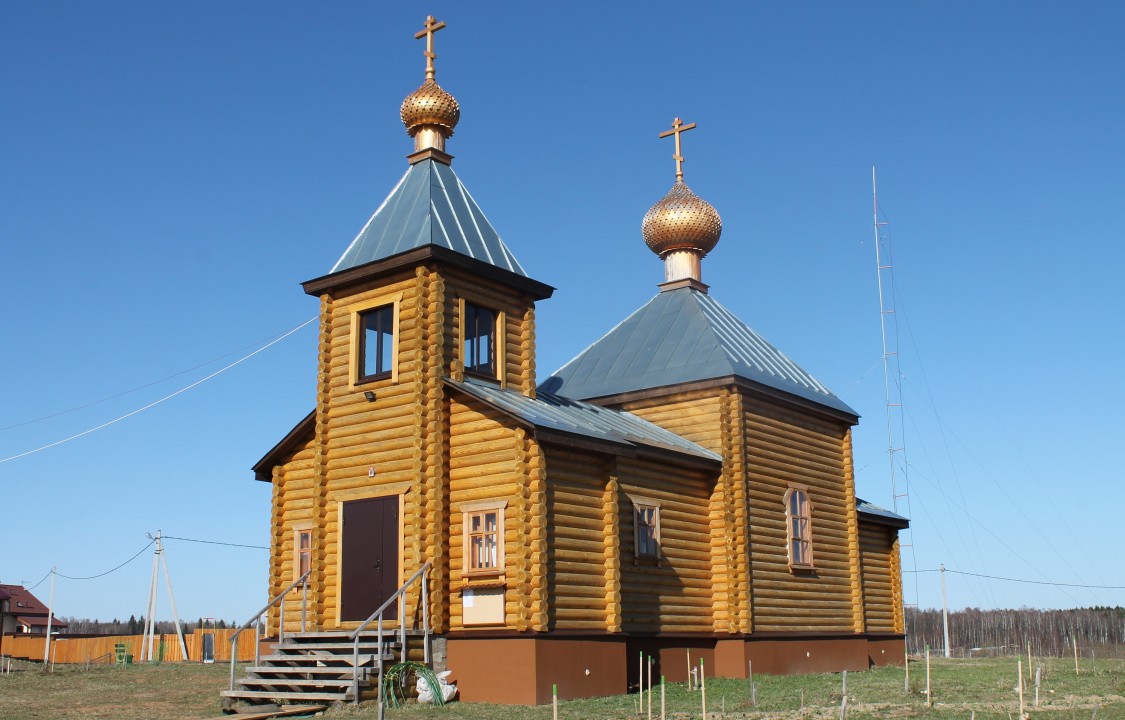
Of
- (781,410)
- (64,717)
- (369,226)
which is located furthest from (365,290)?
(781,410)

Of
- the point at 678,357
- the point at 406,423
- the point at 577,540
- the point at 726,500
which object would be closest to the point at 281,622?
the point at 406,423

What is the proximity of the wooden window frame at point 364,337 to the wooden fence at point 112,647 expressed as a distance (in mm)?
23837

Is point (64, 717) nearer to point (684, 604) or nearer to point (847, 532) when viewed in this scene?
point (684, 604)

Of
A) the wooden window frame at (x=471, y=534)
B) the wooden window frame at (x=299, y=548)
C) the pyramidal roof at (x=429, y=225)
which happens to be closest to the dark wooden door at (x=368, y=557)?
the wooden window frame at (x=471, y=534)

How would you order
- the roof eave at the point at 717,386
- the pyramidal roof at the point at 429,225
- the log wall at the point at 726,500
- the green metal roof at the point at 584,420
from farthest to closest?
the roof eave at the point at 717,386 → the log wall at the point at 726,500 → the pyramidal roof at the point at 429,225 → the green metal roof at the point at 584,420

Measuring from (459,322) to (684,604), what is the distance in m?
→ 6.77

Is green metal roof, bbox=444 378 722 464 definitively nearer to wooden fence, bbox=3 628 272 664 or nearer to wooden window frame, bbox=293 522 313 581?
wooden window frame, bbox=293 522 313 581

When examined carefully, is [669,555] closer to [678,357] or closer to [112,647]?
[678,357]

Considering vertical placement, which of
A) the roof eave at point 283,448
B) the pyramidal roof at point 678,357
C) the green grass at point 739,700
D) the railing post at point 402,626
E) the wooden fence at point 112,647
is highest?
the pyramidal roof at point 678,357

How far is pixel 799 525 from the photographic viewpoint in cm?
2469

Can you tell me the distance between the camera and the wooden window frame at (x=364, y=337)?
19.1m

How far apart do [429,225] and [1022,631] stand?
138 ft

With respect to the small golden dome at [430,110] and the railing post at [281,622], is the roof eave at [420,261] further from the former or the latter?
the railing post at [281,622]

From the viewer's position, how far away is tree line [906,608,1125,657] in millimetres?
48844
